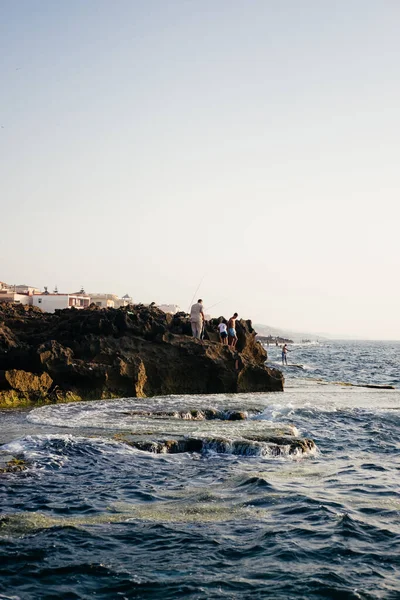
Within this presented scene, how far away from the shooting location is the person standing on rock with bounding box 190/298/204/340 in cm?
→ 3234

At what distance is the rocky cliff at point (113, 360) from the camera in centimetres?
2539

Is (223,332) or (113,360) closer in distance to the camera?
(113,360)

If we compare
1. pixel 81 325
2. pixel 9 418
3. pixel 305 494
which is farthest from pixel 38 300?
pixel 305 494

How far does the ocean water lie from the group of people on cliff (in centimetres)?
1245

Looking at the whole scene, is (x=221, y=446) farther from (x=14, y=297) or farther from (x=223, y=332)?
(x=14, y=297)

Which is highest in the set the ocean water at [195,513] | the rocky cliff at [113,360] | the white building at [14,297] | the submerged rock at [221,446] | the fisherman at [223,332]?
the white building at [14,297]

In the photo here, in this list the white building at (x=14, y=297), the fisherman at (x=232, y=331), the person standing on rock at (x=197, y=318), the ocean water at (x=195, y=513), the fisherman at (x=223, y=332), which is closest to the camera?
the ocean water at (x=195, y=513)

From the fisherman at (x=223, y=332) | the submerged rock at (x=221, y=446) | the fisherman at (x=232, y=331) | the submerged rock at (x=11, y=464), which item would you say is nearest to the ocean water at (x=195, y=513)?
the submerged rock at (x=221, y=446)

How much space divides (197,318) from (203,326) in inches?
113

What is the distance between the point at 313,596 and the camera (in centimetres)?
787

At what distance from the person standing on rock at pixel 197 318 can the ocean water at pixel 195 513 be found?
1222 centimetres

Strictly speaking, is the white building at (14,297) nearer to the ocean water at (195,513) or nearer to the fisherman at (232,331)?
the fisherman at (232,331)

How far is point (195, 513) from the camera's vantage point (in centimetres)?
1112

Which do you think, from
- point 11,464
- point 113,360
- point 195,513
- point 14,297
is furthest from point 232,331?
point 14,297
